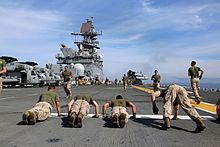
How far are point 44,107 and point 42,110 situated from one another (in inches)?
9.5

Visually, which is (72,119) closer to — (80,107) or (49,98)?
(80,107)

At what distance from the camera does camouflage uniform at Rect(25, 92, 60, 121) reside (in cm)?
780

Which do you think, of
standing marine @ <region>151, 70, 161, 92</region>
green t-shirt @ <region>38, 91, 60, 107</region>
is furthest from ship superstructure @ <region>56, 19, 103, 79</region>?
green t-shirt @ <region>38, 91, 60, 107</region>

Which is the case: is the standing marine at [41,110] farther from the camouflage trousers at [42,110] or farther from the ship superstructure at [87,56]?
the ship superstructure at [87,56]

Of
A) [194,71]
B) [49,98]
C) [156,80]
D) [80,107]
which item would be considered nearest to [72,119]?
[80,107]

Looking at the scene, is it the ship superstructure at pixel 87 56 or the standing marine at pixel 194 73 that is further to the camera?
the ship superstructure at pixel 87 56

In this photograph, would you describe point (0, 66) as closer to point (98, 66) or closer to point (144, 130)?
point (144, 130)

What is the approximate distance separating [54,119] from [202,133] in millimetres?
4278

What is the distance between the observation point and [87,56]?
8525cm

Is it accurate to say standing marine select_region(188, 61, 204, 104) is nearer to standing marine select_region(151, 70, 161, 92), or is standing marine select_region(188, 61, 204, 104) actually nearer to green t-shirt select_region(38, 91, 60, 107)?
standing marine select_region(151, 70, 161, 92)

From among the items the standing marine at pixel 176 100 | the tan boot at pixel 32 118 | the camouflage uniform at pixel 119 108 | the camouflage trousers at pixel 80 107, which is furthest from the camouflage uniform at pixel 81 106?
the standing marine at pixel 176 100

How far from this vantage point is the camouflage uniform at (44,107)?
7.80 meters

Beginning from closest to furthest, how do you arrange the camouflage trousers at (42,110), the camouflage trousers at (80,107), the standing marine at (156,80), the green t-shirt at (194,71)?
the camouflage trousers at (80,107), the camouflage trousers at (42,110), the green t-shirt at (194,71), the standing marine at (156,80)

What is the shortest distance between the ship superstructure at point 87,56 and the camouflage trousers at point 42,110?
72277 mm
